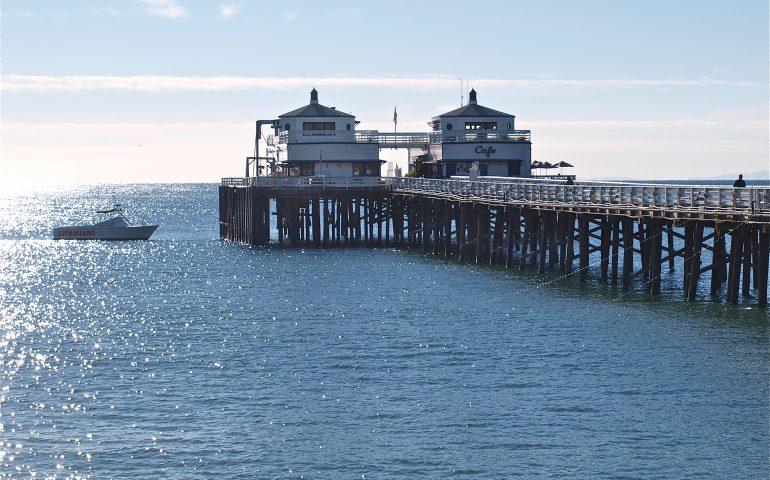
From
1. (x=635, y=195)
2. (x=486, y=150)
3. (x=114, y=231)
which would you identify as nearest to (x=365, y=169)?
(x=486, y=150)

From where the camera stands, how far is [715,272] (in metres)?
45.7

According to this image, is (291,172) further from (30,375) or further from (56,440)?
(56,440)

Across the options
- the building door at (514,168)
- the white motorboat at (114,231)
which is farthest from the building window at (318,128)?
the white motorboat at (114,231)

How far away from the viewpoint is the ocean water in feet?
84.3

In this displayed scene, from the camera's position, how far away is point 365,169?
85312mm

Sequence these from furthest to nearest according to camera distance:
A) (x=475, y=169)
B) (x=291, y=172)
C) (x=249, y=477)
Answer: (x=291, y=172)
(x=475, y=169)
(x=249, y=477)

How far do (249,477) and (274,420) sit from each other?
14.0 feet

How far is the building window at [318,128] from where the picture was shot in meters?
84.4

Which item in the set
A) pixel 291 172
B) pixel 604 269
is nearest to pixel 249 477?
pixel 604 269

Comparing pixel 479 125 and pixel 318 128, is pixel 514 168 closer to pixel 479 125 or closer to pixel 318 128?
pixel 479 125

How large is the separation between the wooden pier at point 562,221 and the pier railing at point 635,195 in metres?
0.05

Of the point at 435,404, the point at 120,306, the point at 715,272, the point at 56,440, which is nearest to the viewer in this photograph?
the point at 56,440

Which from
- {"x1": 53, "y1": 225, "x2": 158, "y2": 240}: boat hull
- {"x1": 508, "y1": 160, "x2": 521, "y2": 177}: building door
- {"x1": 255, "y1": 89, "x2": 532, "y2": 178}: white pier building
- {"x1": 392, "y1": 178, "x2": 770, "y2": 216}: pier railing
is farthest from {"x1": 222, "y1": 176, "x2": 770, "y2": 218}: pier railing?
{"x1": 53, "y1": 225, "x2": 158, "y2": 240}: boat hull

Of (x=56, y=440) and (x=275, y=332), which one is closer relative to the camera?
(x=56, y=440)
